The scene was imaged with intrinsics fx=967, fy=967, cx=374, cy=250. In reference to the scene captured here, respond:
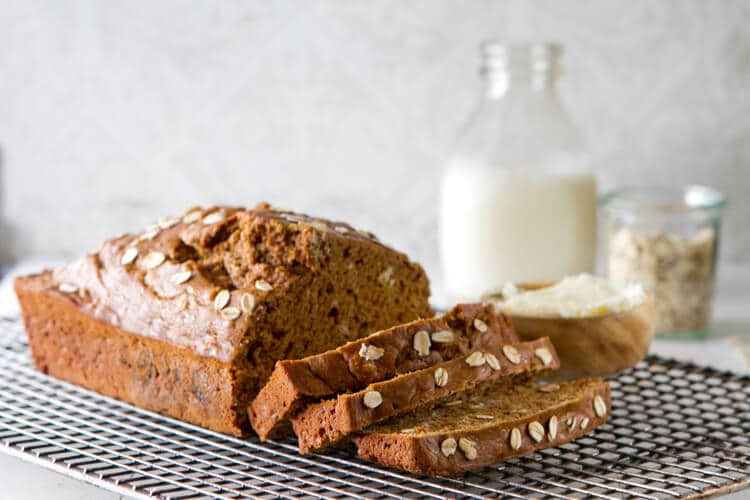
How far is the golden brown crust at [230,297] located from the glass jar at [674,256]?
1.13m

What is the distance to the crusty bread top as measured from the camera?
2.32 m

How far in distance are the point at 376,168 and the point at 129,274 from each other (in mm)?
2169

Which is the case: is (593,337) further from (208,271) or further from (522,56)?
→ (522,56)

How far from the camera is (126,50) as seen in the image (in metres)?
4.59

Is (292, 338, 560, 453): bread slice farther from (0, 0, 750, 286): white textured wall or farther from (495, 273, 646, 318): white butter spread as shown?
(0, 0, 750, 286): white textured wall

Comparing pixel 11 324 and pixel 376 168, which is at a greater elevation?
pixel 376 168

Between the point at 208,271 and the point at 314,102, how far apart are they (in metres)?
2.17

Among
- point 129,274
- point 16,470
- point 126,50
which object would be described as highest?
point 126,50

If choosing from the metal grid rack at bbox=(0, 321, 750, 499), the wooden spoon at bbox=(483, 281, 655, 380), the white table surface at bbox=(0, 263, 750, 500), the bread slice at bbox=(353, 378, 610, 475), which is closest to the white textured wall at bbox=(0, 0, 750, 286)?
the white table surface at bbox=(0, 263, 750, 500)

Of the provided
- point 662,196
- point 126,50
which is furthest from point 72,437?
point 126,50

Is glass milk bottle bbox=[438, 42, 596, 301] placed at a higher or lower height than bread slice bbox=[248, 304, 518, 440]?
higher

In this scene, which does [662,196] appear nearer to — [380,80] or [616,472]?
[380,80]

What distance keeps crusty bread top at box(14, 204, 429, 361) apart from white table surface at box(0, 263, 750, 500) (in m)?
0.42

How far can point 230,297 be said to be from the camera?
2.33 m
